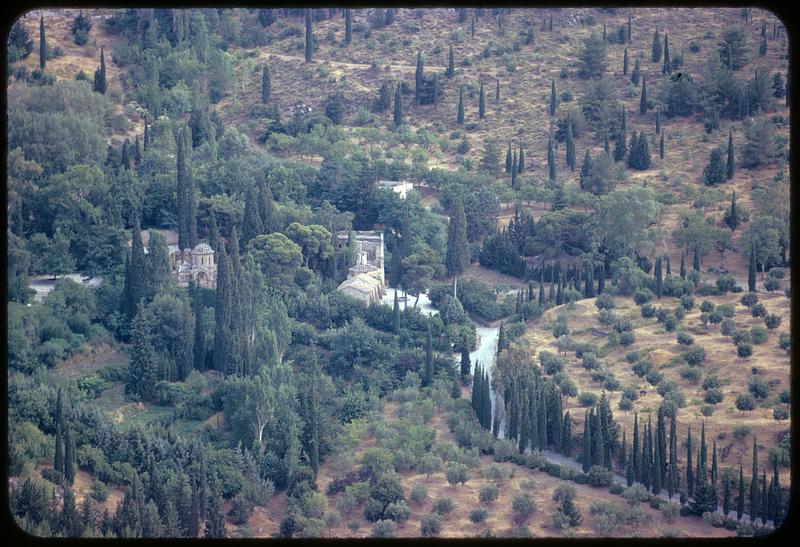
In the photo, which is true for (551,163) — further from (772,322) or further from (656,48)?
(772,322)

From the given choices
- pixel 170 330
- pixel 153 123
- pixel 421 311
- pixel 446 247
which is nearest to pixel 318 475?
pixel 170 330

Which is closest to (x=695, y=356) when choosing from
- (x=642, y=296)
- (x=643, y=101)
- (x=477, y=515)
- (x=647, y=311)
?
(x=647, y=311)

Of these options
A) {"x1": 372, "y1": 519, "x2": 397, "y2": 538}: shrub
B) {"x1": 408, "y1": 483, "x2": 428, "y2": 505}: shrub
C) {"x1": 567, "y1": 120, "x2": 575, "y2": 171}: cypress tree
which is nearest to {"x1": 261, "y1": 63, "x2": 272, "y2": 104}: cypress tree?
{"x1": 567, "y1": 120, "x2": 575, "y2": 171}: cypress tree

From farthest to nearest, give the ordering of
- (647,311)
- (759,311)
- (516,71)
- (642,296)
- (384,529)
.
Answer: (516,71) → (642,296) → (647,311) → (759,311) → (384,529)

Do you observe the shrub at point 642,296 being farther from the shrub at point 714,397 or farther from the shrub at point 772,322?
the shrub at point 714,397

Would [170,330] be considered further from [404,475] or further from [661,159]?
[661,159]

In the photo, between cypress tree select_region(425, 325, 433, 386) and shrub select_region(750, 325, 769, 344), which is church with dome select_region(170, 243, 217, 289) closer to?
cypress tree select_region(425, 325, 433, 386)
